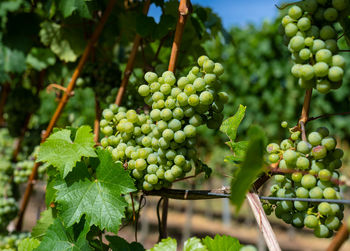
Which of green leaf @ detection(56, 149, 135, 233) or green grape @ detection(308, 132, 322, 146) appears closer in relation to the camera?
green grape @ detection(308, 132, 322, 146)

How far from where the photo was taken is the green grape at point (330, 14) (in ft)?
2.28

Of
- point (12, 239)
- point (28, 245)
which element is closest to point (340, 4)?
point (28, 245)

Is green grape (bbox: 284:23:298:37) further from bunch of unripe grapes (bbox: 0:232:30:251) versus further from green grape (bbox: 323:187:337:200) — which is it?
bunch of unripe grapes (bbox: 0:232:30:251)

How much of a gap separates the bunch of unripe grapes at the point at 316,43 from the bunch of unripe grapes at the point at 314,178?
0.11m

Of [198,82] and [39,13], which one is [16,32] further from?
[198,82]

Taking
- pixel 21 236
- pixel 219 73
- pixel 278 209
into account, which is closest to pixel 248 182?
pixel 278 209

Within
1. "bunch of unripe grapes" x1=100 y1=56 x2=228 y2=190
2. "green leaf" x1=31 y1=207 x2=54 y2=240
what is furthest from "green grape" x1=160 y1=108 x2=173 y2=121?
"green leaf" x1=31 y1=207 x2=54 y2=240

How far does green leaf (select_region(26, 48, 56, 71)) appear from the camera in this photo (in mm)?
1794

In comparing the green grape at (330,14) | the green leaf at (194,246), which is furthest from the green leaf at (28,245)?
the green grape at (330,14)

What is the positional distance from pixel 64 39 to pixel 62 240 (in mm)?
910

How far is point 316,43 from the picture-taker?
69 cm

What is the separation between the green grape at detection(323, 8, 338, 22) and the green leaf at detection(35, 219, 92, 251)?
2.37ft

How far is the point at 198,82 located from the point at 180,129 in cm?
12

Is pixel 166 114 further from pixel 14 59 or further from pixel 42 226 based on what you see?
pixel 14 59
